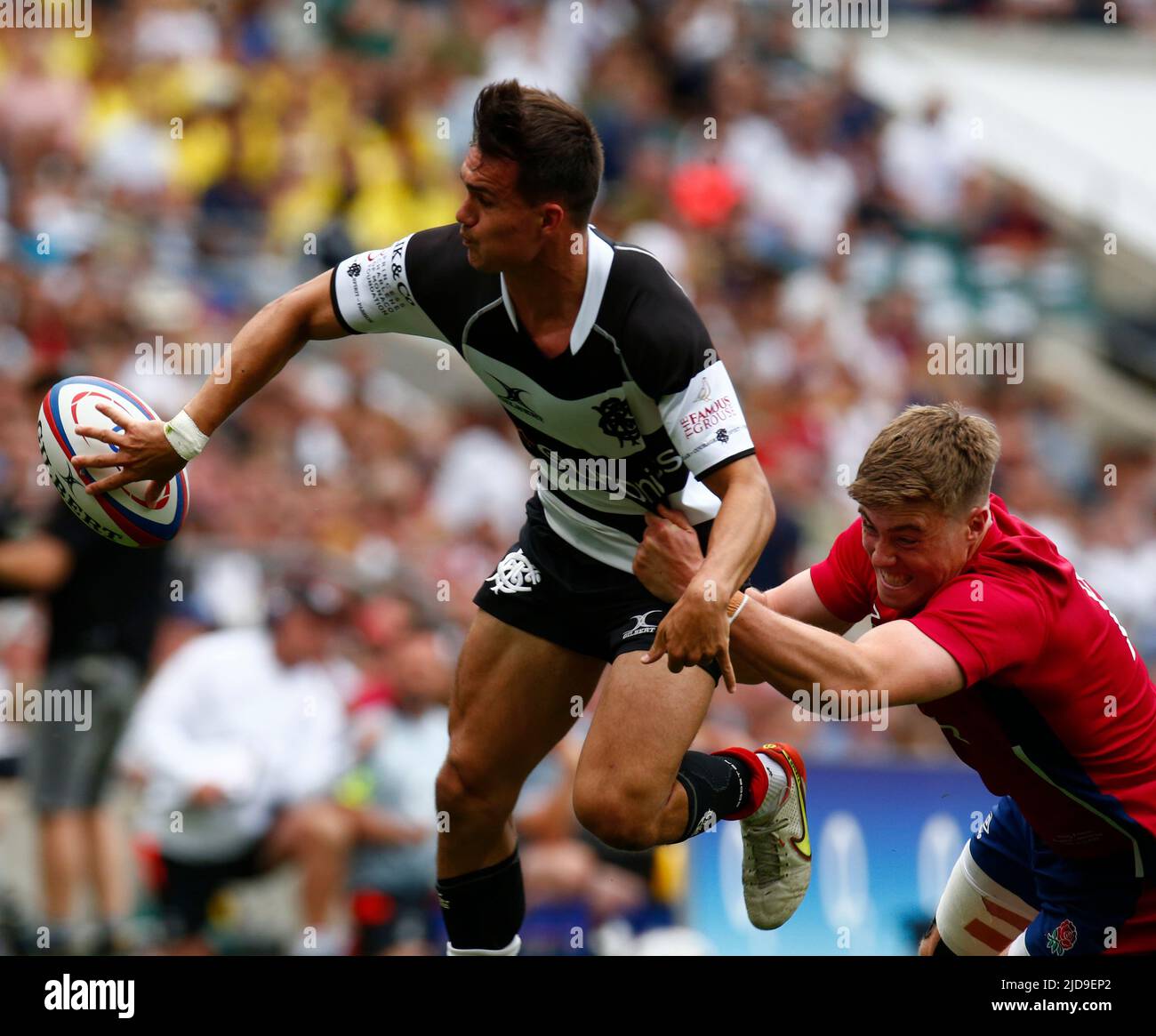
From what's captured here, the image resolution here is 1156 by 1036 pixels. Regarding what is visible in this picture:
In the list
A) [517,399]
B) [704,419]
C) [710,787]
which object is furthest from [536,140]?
[710,787]

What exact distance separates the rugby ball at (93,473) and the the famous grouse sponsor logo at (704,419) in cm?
170

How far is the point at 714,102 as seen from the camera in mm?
Result: 15281

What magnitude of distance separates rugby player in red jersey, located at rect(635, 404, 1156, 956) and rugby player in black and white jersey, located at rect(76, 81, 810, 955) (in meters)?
0.27

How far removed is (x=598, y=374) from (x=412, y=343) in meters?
7.56

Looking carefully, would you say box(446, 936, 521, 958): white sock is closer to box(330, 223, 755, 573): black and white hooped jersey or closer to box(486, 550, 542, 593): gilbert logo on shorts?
box(486, 550, 542, 593): gilbert logo on shorts

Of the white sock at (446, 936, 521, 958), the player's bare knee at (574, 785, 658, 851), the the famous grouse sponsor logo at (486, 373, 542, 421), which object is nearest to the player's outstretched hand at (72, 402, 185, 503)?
the the famous grouse sponsor logo at (486, 373, 542, 421)

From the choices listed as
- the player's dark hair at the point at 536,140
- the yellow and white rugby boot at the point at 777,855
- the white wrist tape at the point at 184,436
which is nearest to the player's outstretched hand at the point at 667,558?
the player's dark hair at the point at 536,140

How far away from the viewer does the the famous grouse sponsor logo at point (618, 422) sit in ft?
17.1

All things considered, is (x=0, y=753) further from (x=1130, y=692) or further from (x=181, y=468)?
(x=1130, y=692)

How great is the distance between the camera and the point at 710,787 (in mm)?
5457

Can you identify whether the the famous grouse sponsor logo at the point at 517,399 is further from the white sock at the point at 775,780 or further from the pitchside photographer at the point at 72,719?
the pitchside photographer at the point at 72,719

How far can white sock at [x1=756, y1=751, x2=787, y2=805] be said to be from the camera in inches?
227

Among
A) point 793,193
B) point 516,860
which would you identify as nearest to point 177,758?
point 516,860
